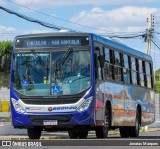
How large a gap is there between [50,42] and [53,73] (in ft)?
3.55

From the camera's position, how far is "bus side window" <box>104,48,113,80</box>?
2373cm

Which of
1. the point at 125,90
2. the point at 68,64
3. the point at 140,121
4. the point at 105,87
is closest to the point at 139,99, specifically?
the point at 140,121

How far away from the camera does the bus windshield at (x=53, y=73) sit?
22.1 metres

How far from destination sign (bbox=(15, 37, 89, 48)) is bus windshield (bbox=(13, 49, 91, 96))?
0.27 metres

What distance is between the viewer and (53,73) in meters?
22.3

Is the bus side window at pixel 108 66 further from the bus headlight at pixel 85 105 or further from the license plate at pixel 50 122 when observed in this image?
the license plate at pixel 50 122

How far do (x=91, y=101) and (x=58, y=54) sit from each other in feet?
6.06

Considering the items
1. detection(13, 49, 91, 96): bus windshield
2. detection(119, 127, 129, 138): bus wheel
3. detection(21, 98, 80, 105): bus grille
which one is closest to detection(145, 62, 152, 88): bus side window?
detection(119, 127, 129, 138): bus wheel

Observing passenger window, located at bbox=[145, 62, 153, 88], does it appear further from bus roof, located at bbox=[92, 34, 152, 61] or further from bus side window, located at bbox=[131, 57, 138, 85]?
bus side window, located at bbox=[131, 57, 138, 85]

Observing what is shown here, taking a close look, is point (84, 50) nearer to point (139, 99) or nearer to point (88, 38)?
point (88, 38)

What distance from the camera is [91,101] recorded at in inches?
866

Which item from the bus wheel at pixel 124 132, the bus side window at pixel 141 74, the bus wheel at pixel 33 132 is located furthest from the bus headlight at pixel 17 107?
the bus side window at pixel 141 74

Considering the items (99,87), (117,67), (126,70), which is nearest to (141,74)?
(126,70)

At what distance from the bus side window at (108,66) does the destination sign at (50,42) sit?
5.20 feet
